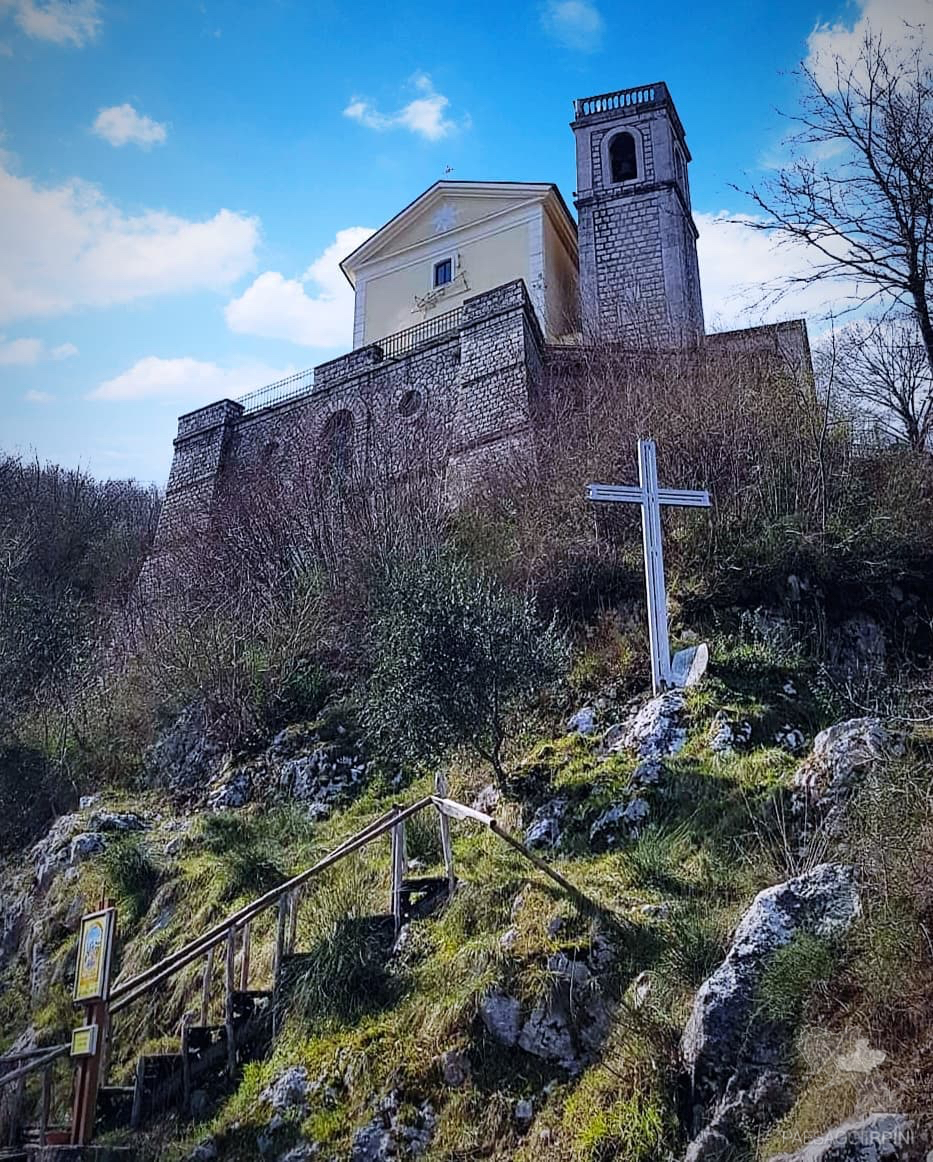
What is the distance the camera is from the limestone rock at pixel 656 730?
8867 mm

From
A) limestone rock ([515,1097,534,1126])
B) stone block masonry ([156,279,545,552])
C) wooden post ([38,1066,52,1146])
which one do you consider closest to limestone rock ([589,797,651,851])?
limestone rock ([515,1097,534,1126])

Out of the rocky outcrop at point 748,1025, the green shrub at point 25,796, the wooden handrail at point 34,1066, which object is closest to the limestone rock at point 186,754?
the green shrub at point 25,796

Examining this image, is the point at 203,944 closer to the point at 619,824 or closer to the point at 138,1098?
the point at 138,1098

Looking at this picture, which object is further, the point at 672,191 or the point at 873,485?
the point at 672,191

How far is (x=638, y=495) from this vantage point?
10.4m

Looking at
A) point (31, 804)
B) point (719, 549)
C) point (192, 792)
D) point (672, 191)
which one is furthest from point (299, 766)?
point (672, 191)

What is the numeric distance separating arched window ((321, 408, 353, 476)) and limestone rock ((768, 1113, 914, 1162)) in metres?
15.6

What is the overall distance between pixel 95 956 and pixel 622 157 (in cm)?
2262

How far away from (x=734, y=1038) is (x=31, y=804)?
1081 cm

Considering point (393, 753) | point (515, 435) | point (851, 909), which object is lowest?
point (851, 909)

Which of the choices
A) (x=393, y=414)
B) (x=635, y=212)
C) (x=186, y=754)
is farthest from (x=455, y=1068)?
(x=635, y=212)

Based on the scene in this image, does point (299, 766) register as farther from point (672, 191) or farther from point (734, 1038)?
point (672, 191)

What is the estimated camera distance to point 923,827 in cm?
554

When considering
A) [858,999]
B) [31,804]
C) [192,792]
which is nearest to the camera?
[858,999]
